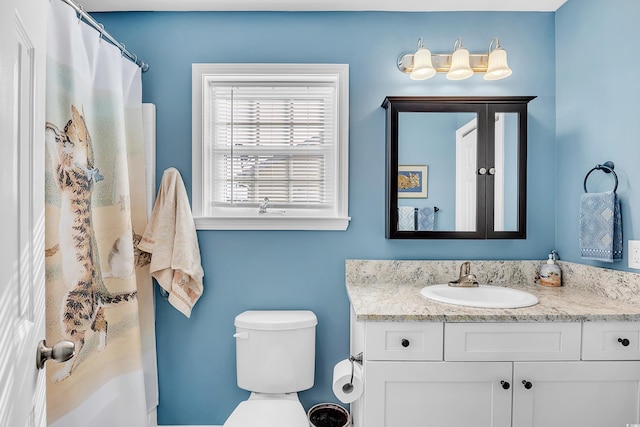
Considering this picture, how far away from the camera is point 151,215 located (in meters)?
1.91

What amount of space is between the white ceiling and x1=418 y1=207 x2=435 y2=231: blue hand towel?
1.08m

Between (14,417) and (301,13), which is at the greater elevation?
(301,13)

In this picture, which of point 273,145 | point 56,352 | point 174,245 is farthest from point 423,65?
point 56,352

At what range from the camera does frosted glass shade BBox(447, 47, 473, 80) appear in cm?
183

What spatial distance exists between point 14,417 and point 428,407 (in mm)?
1276

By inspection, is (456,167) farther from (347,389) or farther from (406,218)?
(347,389)

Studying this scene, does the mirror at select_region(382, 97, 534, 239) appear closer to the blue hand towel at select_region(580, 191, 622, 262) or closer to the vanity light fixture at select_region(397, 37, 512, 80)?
the vanity light fixture at select_region(397, 37, 512, 80)

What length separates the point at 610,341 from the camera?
1411 millimetres

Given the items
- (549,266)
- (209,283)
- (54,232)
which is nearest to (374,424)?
(209,283)

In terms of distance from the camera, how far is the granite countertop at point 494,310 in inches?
54.9

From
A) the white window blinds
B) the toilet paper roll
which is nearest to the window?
the white window blinds

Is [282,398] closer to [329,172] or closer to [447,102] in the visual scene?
[329,172]

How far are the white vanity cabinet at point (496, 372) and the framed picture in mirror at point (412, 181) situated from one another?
0.73 metres

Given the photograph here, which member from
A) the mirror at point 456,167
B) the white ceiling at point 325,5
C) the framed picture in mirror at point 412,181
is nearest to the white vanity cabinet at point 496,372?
the mirror at point 456,167
